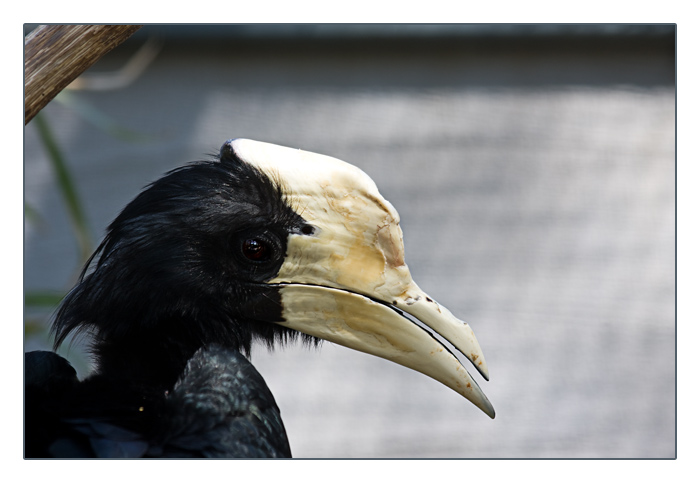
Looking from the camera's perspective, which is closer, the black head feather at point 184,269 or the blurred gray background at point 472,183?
the black head feather at point 184,269

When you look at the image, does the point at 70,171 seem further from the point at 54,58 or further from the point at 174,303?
the point at 174,303

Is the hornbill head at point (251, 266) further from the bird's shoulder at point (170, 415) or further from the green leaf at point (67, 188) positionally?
the green leaf at point (67, 188)

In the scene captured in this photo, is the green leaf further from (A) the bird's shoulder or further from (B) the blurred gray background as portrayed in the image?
(A) the bird's shoulder

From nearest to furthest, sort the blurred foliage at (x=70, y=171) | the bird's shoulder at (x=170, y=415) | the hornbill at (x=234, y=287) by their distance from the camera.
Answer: the bird's shoulder at (x=170, y=415)
the hornbill at (x=234, y=287)
the blurred foliage at (x=70, y=171)

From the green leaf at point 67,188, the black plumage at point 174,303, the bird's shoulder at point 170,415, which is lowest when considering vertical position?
the bird's shoulder at point 170,415

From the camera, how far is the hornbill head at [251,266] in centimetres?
140

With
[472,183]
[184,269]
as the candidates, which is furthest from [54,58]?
[472,183]

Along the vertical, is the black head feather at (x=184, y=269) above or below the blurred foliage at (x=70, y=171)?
below

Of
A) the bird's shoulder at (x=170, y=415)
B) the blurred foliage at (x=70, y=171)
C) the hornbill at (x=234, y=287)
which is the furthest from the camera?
the blurred foliage at (x=70, y=171)

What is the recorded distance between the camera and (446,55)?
1.90m

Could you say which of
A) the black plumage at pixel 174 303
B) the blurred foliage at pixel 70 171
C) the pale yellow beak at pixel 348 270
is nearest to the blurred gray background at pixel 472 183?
the blurred foliage at pixel 70 171

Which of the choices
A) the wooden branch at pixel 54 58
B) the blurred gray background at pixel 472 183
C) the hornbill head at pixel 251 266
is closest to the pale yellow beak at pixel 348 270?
the hornbill head at pixel 251 266

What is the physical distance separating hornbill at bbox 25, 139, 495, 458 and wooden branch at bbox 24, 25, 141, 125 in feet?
0.83

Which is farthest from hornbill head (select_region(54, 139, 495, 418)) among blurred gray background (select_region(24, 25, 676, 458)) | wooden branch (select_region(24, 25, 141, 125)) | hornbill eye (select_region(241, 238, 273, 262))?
blurred gray background (select_region(24, 25, 676, 458))
